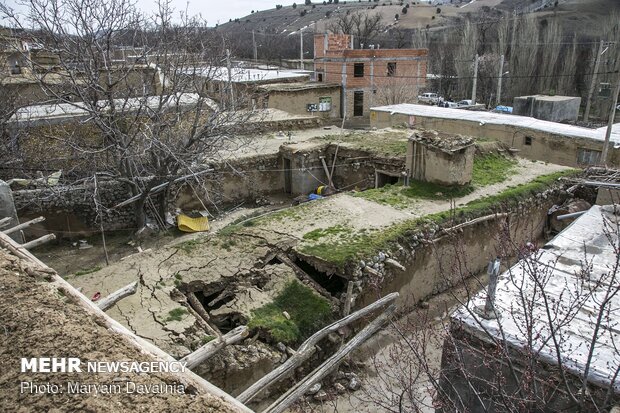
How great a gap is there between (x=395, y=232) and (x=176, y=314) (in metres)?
5.42

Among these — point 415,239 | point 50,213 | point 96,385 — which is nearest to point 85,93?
point 50,213

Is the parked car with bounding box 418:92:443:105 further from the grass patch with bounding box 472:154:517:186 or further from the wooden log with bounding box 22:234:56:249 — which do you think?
the wooden log with bounding box 22:234:56:249

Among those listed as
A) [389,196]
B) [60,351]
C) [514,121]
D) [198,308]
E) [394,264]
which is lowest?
[198,308]

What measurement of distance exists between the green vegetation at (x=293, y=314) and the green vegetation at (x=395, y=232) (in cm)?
93

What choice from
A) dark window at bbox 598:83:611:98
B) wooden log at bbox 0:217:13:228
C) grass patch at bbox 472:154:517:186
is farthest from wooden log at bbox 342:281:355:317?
dark window at bbox 598:83:611:98

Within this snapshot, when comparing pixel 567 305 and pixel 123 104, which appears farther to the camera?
pixel 123 104

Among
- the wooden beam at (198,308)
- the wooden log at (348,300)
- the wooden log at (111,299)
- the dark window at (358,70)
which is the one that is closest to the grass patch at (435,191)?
the wooden log at (348,300)

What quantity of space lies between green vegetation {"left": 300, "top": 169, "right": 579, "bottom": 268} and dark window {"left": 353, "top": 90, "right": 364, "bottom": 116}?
1962 cm

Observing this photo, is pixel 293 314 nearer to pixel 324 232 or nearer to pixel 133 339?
pixel 324 232

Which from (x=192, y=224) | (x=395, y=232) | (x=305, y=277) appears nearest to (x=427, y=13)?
(x=192, y=224)

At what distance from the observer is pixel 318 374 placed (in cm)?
678

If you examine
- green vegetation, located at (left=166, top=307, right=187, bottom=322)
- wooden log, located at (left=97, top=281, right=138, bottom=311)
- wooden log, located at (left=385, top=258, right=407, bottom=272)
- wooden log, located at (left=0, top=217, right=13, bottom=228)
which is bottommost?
wooden log, located at (left=385, top=258, right=407, bottom=272)

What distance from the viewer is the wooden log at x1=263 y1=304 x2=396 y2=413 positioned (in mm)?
5695

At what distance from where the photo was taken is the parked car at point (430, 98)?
41.3 metres
